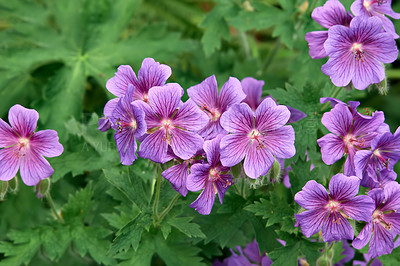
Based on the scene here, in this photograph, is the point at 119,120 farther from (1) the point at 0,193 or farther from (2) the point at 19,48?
(2) the point at 19,48

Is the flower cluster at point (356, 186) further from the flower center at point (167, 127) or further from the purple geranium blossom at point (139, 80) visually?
the purple geranium blossom at point (139, 80)

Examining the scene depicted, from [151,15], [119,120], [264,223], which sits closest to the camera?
[119,120]

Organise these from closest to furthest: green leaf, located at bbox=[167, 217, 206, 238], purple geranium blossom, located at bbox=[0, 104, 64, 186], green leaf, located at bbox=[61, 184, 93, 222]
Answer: purple geranium blossom, located at bbox=[0, 104, 64, 186] → green leaf, located at bbox=[167, 217, 206, 238] → green leaf, located at bbox=[61, 184, 93, 222]

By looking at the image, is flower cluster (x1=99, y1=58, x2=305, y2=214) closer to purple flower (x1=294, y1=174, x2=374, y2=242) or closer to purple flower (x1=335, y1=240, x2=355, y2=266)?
purple flower (x1=294, y1=174, x2=374, y2=242)

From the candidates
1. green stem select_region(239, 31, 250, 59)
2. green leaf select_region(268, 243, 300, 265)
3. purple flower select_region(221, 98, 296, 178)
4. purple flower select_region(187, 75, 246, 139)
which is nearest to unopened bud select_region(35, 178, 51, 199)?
purple flower select_region(187, 75, 246, 139)

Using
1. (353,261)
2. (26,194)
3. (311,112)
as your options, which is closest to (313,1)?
(311,112)

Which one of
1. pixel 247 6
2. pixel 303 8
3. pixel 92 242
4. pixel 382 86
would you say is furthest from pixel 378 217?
pixel 247 6

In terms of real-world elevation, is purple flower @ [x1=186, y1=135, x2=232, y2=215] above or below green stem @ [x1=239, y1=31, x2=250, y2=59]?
above
